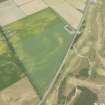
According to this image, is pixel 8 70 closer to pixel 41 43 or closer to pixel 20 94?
pixel 20 94

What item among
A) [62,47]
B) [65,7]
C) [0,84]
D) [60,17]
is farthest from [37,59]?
[65,7]

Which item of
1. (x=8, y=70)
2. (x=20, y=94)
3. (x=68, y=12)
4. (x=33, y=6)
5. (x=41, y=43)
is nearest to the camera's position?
(x=20, y=94)

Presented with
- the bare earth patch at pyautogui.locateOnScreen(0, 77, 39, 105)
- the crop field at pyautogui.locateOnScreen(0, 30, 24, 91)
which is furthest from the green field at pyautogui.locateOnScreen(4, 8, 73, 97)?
the crop field at pyautogui.locateOnScreen(0, 30, 24, 91)

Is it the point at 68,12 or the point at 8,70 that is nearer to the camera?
the point at 8,70

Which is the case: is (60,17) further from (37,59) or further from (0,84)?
(0,84)

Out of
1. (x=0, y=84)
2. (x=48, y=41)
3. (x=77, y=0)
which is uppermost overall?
(x=77, y=0)

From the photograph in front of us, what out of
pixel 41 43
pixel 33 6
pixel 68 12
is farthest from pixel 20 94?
pixel 33 6

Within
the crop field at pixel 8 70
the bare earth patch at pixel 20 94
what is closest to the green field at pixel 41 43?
the bare earth patch at pixel 20 94
